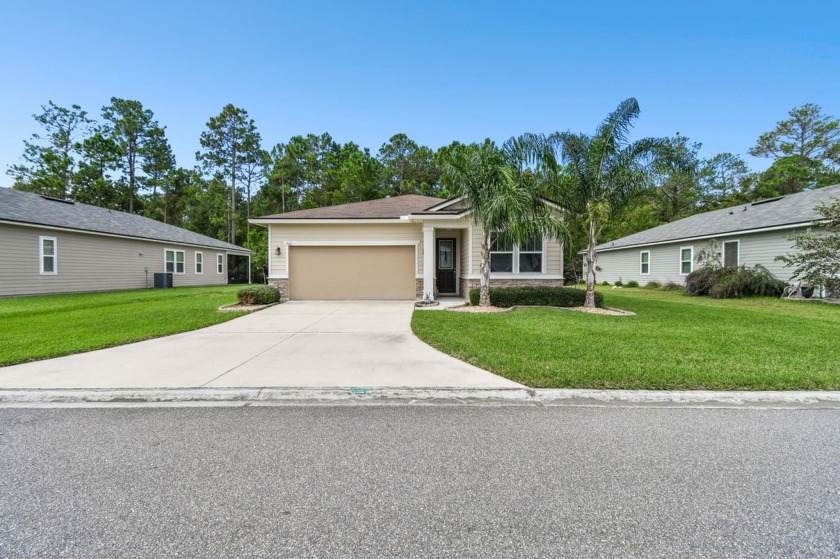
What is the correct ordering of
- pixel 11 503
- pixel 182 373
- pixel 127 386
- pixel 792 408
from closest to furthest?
1. pixel 11 503
2. pixel 792 408
3. pixel 127 386
4. pixel 182 373

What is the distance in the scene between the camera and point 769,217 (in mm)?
15461

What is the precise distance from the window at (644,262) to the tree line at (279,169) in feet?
27.8

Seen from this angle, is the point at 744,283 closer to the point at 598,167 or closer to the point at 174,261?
the point at 598,167

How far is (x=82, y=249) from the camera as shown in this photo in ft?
54.5

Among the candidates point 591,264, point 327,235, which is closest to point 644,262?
point 591,264

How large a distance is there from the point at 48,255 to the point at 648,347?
2143cm

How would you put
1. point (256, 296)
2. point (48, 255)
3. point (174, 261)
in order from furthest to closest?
point (174, 261) < point (48, 255) < point (256, 296)

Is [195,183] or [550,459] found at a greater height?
[195,183]

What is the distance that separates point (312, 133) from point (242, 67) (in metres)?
19.2

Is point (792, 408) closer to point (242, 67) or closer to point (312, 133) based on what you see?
point (242, 67)

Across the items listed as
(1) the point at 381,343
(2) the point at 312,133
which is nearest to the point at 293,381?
(1) the point at 381,343

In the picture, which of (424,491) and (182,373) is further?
(182,373)

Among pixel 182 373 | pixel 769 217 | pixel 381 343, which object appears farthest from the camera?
pixel 769 217

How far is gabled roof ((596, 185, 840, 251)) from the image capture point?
1417 centimetres
